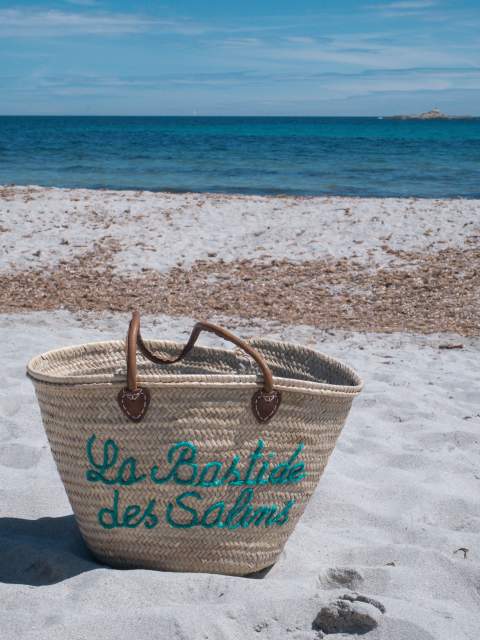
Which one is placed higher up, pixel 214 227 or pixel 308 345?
pixel 214 227

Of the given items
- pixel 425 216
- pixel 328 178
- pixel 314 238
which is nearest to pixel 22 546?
pixel 314 238

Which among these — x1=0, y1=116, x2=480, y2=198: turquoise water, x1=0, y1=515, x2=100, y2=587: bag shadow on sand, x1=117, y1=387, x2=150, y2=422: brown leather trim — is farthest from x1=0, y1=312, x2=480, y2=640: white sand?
x1=0, y1=116, x2=480, y2=198: turquoise water

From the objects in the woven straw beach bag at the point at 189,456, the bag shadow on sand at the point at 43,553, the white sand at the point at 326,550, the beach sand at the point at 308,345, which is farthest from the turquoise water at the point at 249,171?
the woven straw beach bag at the point at 189,456

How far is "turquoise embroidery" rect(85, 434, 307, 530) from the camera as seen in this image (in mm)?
2025

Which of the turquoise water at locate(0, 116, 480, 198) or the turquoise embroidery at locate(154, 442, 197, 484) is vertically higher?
the turquoise water at locate(0, 116, 480, 198)

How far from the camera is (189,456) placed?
202 centimetres

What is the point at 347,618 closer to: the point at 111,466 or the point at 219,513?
the point at 219,513

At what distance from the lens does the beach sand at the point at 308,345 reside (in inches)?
75.9

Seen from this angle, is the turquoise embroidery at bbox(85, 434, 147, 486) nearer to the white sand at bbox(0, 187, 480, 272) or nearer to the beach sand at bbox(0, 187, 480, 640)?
the beach sand at bbox(0, 187, 480, 640)

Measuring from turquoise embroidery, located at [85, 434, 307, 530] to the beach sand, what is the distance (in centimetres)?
15

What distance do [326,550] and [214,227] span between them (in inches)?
260

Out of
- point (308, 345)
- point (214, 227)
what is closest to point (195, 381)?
point (308, 345)

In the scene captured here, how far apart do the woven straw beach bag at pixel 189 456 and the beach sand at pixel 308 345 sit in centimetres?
10

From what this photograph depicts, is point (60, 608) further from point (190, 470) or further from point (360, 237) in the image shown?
point (360, 237)
